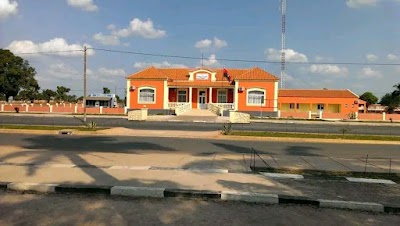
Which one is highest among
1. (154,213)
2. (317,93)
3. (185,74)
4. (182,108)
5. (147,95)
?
(185,74)

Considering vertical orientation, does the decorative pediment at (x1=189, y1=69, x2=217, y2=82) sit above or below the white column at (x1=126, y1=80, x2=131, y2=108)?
above

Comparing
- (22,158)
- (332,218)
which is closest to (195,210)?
(332,218)

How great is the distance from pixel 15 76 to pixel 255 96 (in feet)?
152

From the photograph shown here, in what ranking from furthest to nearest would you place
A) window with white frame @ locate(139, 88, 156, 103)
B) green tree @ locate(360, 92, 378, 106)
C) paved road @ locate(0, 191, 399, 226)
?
green tree @ locate(360, 92, 378, 106)
window with white frame @ locate(139, 88, 156, 103)
paved road @ locate(0, 191, 399, 226)

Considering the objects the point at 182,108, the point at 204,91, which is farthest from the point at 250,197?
the point at 204,91

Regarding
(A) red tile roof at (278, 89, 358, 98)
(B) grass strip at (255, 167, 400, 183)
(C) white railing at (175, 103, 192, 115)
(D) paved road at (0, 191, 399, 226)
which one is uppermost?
(A) red tile roof at (278, 89, 358, 98)

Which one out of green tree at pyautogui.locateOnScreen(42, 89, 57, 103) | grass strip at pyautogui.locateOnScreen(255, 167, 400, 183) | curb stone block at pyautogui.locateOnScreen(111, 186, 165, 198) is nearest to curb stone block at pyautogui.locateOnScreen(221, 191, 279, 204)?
curb stone block at pyautogui.locateOnScreen(111, 186, 165, 198)

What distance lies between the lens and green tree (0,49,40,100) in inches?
2613

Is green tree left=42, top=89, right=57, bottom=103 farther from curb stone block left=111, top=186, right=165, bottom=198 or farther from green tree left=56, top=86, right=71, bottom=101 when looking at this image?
curb stone block left=111, top=186, right=165, bottom=198

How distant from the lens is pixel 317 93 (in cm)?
5706

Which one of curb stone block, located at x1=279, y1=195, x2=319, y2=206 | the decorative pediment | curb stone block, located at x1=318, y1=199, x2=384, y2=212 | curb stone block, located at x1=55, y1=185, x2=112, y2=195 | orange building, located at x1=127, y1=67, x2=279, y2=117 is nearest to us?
curb stone block, located at x1=318, y1=199, x2=384, y2=212

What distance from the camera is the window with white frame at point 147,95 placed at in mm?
48500

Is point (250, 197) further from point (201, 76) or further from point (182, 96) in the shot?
point (182, 96)

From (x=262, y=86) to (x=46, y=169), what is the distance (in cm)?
4035
